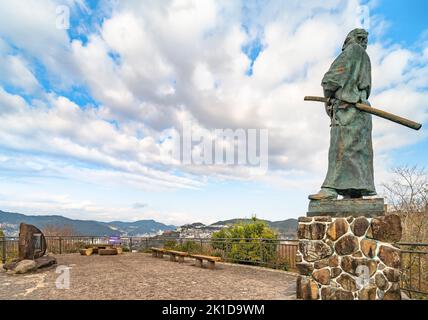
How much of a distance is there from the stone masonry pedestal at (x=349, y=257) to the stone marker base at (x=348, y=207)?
0.03 m

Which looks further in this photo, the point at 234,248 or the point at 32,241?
the point at 234,248

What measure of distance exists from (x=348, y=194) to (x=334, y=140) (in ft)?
3.08

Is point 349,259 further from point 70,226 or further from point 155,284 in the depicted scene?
point 70,226

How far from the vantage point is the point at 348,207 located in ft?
16.0

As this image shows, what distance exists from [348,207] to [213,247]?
25.0 ft

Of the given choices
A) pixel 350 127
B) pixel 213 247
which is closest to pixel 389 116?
pixel 350 127

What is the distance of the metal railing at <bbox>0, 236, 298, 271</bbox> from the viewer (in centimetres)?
930

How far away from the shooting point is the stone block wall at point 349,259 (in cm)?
452

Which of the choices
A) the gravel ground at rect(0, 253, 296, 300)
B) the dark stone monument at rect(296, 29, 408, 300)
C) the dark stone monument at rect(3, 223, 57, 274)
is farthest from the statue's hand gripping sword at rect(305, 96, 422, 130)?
the dark stone monument at rect(3, 223, 57, 274)

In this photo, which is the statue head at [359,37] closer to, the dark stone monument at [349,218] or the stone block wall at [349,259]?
the dark stone monument at [349,218]

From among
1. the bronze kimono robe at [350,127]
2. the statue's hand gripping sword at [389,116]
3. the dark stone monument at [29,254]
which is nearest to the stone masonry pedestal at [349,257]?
the bronze kimono robe at [350,127]

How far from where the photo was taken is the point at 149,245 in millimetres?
15477
